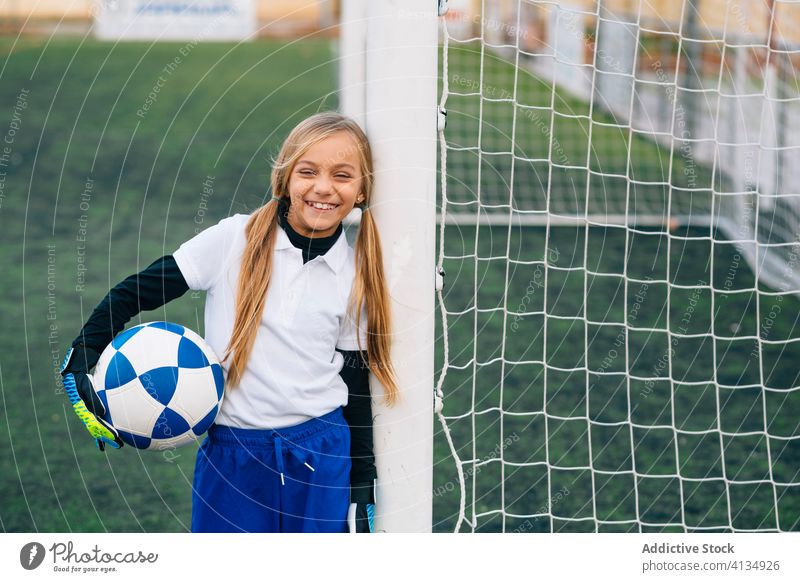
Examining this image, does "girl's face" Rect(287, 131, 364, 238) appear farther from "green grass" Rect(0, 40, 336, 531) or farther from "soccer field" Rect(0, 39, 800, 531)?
"green grass" Rect(0, 40, 336, 531)

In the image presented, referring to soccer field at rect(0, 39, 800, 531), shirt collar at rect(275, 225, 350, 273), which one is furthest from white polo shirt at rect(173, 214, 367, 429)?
soccer field at rect(0, 39, 800, 531)

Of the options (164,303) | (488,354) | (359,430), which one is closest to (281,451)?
(359,430)

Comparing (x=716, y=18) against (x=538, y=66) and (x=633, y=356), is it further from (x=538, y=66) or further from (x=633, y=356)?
(x=633, y=356)

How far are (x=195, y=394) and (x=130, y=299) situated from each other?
0.77ft

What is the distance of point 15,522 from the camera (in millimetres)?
3145

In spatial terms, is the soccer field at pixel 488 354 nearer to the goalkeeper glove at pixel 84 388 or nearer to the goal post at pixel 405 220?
the goal post at pixel 405 220

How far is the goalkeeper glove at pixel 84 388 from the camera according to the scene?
6.64 ft

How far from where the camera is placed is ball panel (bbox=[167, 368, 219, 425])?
2061 millimetres

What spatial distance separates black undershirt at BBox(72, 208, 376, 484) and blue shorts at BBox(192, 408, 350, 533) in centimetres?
3

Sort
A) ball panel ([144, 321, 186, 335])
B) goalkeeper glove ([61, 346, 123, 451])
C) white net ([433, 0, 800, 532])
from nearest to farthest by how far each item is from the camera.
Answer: goalkeeper glove ([61, 346, 123, 451]) < ball panel ([144, 321, 186, 335]) < white net ([433, 0, 800, 532])

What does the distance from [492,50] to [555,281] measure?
23.7ft

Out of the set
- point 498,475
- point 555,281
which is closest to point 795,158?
point 555,281

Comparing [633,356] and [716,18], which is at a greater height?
[716,18]

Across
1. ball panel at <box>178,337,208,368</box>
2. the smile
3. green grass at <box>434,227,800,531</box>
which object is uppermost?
the smile
